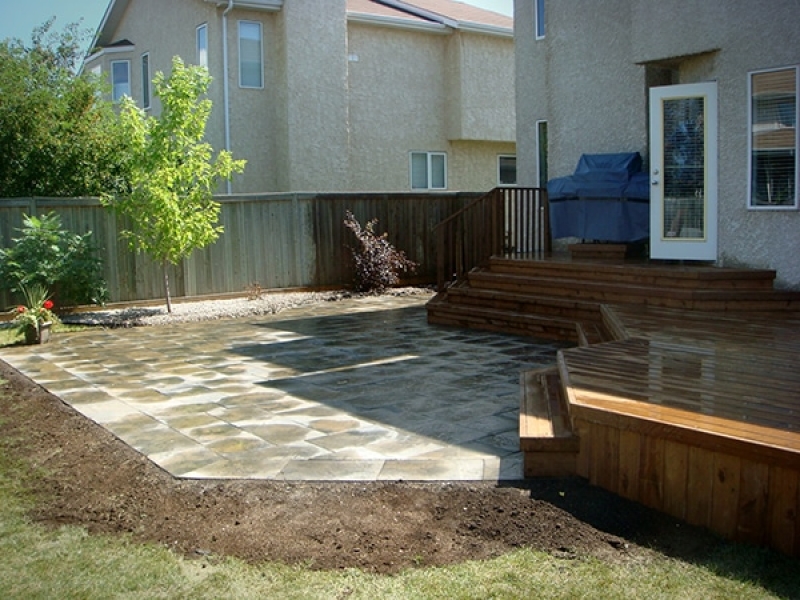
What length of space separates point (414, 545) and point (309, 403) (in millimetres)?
3102

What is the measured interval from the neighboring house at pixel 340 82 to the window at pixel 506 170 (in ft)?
0.13

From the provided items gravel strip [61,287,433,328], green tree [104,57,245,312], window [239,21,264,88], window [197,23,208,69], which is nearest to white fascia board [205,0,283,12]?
window [239,21,264,88]

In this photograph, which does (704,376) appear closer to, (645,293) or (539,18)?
(645,293)

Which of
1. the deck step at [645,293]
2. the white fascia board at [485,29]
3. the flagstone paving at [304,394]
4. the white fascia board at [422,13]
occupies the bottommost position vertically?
the flagstone paving at [304,394]

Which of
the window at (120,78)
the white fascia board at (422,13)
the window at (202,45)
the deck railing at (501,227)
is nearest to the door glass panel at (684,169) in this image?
the deck railing at (501,227)

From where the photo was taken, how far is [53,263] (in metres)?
12.2

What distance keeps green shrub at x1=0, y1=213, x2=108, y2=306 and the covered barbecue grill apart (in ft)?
23.0

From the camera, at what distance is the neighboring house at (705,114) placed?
886 cm

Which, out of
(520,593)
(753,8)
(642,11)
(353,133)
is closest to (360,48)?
(353,133)

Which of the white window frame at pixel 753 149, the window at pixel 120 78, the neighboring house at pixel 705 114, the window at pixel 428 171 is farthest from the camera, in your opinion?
the window at pixel 120 78

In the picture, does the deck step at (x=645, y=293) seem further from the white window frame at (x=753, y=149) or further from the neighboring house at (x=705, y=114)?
the white window frame at (x=753, y=149)

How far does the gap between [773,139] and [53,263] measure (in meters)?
9.75

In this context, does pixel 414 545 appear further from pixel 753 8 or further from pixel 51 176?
pixel 51 176

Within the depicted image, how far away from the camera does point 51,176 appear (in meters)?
14.1
